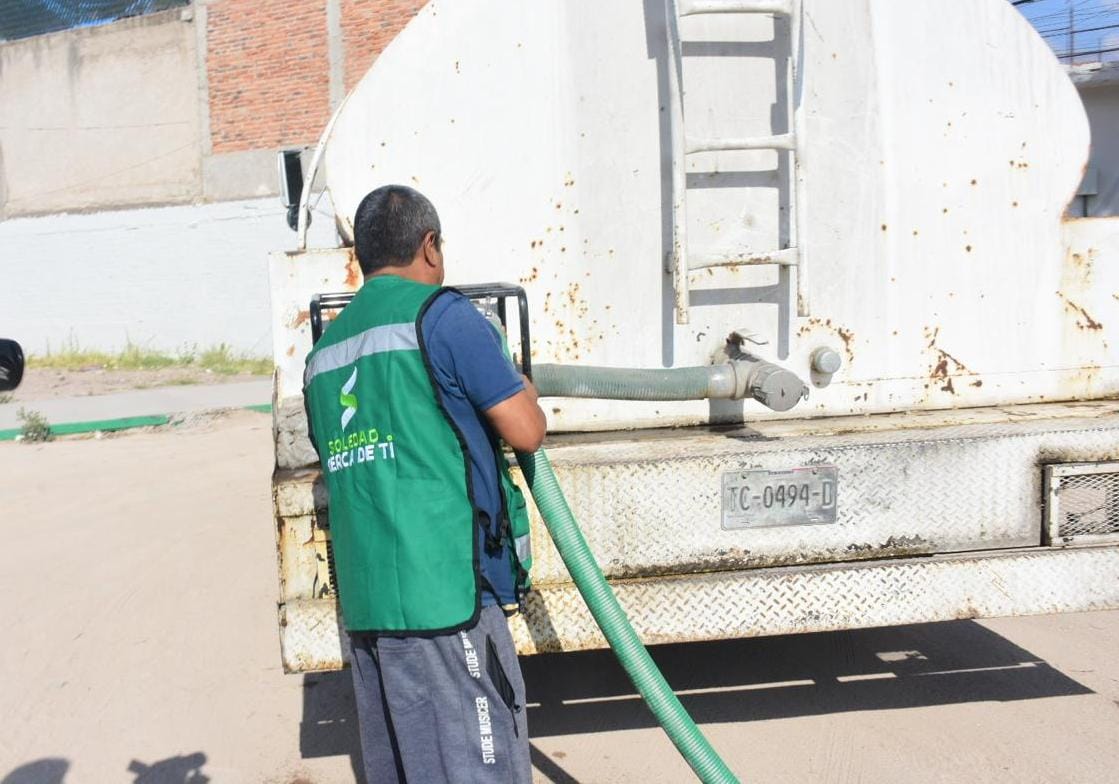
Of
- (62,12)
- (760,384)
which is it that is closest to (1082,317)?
(760,384)

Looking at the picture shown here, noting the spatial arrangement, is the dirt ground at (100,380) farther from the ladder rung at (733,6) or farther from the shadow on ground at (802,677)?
the ladder rung at (733,6)

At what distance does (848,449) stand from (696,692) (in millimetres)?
1291

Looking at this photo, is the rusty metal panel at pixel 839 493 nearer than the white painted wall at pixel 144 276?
Yes

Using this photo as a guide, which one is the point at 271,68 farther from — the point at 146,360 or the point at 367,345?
the point at 367,345

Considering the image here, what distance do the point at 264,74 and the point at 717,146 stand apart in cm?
1600

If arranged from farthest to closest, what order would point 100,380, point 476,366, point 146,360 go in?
point 146,360 → point 100,380 → point 476,366

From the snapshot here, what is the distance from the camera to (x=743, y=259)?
334 centimetres

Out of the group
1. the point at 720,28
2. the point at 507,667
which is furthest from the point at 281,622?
the point at 720,28

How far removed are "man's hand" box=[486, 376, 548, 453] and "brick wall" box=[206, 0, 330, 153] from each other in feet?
53.3

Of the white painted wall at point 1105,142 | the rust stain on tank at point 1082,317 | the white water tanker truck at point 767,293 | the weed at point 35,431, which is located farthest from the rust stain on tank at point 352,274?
the white painted wall at point 1105,142

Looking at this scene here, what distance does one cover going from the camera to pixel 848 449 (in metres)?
3.21

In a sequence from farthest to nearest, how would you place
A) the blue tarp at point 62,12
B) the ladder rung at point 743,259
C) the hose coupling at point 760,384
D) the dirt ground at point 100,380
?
1. the blue tarp at point 62,12
2. the dirt ground at point 100,380
3. the ladder rung at point 743,259
4. the hose coupling at point 760,384

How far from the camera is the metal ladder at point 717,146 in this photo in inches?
130

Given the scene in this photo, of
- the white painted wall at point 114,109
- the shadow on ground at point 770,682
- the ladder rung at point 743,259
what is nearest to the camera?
the ladder rung at point 743,259
